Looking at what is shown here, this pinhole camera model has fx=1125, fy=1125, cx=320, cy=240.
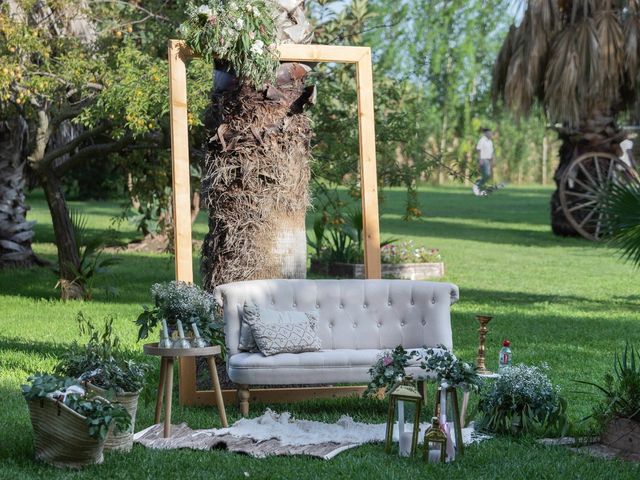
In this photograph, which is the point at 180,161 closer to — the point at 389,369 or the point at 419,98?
the point at 389,369

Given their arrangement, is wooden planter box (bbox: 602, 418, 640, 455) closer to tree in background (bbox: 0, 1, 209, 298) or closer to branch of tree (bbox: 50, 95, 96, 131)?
tree in background (bbox: 0, 1, 209, 298)

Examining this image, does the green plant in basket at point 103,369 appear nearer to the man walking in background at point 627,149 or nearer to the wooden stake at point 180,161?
the wooden stake at point 180,161

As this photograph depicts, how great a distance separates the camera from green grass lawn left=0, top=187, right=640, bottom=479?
17.9ft

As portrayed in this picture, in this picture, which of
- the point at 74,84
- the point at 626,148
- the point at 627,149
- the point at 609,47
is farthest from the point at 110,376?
the point at 627,149

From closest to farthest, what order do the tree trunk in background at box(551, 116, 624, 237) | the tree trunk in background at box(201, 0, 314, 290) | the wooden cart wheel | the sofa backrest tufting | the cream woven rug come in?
the cream woven rug → the sofa backrest tufting → the tree trunk in background at box(201, 0, 314, 290) → the wooden cart wheel → the tree trunk in background at box(551, 116, 624, 237)

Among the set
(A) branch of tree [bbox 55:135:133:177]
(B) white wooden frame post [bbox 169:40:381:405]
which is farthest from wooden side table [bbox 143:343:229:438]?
(A) branch of tree [bbox 55:135:133:177]

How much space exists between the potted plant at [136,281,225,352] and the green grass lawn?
1.90 feet

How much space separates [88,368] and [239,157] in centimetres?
206

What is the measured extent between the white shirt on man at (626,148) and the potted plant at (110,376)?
14.4 m

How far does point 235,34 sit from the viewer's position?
6988 mm

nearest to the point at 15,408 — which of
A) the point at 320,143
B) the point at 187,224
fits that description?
the point at 187,224

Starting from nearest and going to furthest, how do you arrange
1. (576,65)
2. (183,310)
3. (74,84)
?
(183,310)
(74,84)
(576,65)

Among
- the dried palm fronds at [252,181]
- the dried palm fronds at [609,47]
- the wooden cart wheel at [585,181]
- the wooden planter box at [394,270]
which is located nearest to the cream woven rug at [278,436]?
the dried palm fronds at [252,181]

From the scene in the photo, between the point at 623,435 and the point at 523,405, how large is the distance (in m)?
0.64
